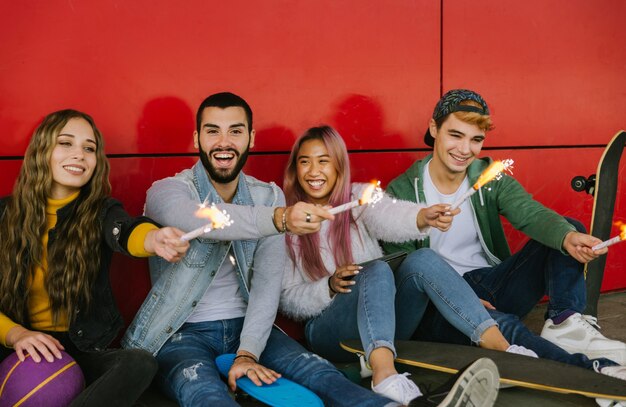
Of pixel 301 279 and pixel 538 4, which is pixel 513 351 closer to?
pixel 301 279

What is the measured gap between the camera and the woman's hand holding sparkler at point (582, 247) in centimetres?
244

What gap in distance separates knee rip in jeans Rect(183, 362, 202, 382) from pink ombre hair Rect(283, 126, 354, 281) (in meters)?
0.75

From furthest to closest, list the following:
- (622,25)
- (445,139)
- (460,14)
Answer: (622,25) < (460,14) < (445,139)

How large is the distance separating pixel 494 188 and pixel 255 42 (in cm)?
133

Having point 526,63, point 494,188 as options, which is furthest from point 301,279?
point 526,63

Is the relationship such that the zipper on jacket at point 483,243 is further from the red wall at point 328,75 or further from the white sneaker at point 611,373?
the white sneaker at point 611,373

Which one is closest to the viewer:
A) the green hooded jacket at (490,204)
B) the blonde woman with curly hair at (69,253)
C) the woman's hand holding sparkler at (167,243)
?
the woman's hand holding sparkler at (167,243)

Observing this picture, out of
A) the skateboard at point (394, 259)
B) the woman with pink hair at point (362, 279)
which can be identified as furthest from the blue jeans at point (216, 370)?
the skateboard at point (394, 259)

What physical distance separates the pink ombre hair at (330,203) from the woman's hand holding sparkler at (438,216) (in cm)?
34

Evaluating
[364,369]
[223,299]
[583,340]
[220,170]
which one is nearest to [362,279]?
[364,369]

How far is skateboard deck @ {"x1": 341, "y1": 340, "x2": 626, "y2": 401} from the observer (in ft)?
6.78

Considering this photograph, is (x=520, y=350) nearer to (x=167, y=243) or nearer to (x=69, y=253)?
(x=167, y=243)

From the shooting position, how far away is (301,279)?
107 inches

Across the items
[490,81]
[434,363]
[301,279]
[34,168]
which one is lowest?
[434,363]
